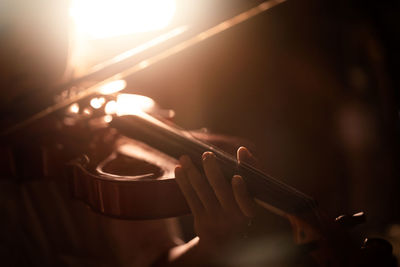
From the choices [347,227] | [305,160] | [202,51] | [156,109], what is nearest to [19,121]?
[156,109]

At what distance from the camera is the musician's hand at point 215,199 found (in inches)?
21.0

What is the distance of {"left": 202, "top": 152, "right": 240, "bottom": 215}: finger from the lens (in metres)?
0.53

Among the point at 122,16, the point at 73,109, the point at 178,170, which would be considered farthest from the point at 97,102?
the point at 122,16

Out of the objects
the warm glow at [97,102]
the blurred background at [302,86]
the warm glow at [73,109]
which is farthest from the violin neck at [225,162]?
the blurred background at [302,86]

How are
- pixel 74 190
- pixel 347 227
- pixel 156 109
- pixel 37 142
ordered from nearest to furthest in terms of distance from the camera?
pixel 347 227 → pixel 74 190 → pixel 37 142 → pixel 156 109

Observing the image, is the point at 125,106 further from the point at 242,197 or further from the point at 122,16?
the point at 122,16

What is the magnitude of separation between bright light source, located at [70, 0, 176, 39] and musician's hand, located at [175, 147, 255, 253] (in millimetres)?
1270

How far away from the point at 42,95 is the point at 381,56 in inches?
61.4

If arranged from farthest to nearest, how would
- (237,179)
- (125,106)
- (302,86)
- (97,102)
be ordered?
(302,86)
(97,102)
(125,106)
(237,179)

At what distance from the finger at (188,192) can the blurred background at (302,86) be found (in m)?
1.04

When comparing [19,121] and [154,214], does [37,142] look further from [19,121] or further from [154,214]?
[154,214]

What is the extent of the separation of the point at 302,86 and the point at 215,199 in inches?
54.6

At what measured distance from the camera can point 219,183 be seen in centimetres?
54

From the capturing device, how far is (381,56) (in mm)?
1624
